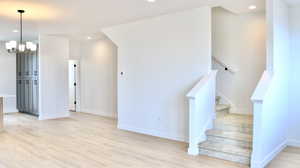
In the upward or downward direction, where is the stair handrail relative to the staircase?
upward

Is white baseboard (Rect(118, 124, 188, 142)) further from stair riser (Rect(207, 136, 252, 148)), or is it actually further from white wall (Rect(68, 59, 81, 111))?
white wall (Rect(68, 59, 81, 111))

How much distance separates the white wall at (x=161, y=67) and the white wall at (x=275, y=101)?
1151 mm

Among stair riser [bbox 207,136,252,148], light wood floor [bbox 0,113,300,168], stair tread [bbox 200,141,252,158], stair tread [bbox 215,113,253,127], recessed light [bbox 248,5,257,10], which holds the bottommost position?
light wood floor [bbox 0,113,300,168]

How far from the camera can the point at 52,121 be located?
7348 mm

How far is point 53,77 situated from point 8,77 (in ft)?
8.34

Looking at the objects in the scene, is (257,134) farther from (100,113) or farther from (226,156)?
(100,113)

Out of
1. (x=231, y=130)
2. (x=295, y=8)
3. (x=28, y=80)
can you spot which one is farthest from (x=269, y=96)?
(x=28, y=80)

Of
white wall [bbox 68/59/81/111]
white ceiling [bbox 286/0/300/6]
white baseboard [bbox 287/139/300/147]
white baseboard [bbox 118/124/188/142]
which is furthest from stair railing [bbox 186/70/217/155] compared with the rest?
white wall [bbox 68/59/81/111]

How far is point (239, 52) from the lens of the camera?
533 cm

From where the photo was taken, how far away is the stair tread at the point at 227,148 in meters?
3.80

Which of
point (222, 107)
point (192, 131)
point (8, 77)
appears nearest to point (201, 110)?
point (192, 131)

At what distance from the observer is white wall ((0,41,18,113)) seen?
8.93 metres

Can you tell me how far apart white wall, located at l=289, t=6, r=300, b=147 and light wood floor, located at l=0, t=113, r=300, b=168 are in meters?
0.45

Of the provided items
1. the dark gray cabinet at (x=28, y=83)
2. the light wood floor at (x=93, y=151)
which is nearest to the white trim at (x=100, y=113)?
the light wood floor at (x=93, y=151)
